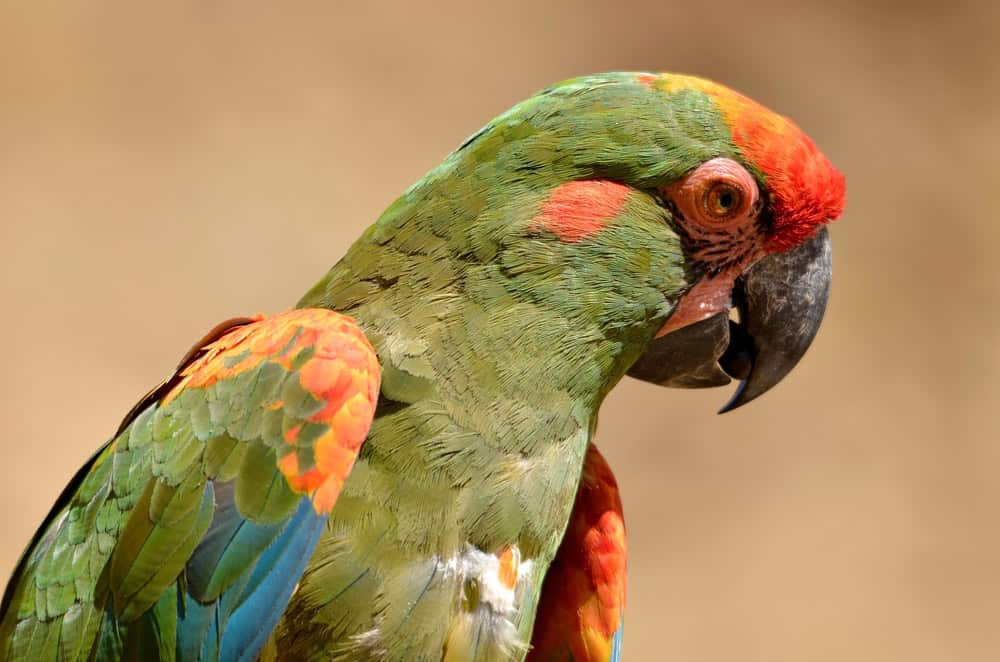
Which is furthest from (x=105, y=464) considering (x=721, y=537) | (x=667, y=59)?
(x=667, y=59)

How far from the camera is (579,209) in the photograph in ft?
5.21

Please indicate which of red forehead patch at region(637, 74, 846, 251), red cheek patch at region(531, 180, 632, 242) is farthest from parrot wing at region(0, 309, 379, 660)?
red forehead patch at region(637, 74, 846, 251)

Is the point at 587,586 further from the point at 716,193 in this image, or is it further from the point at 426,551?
the point at 716,193

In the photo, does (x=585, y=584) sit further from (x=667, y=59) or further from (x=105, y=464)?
(x=667, y=59)

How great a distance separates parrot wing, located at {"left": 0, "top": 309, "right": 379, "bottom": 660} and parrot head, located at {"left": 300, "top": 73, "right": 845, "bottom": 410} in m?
0.11

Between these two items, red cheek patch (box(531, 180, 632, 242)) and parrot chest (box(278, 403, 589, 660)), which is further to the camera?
red cheek patch (box(531, 180, 632, 242))

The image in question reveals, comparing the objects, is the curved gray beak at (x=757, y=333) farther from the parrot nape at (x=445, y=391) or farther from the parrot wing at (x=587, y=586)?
the parrot wing at (x=587, y=586)

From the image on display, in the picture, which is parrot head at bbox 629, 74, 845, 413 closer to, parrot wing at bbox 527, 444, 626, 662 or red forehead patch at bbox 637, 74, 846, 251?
red forehead patch at bbox 637, 74, 846, 251

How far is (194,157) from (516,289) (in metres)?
3.10

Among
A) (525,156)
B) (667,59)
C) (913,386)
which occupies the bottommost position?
(913,386)

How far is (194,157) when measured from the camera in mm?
4363

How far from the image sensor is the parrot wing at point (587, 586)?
70.3 inches

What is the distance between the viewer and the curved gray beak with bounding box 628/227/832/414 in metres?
1.70

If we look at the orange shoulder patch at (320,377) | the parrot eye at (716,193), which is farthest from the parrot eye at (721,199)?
the orange shoulder patch at (320,377)
